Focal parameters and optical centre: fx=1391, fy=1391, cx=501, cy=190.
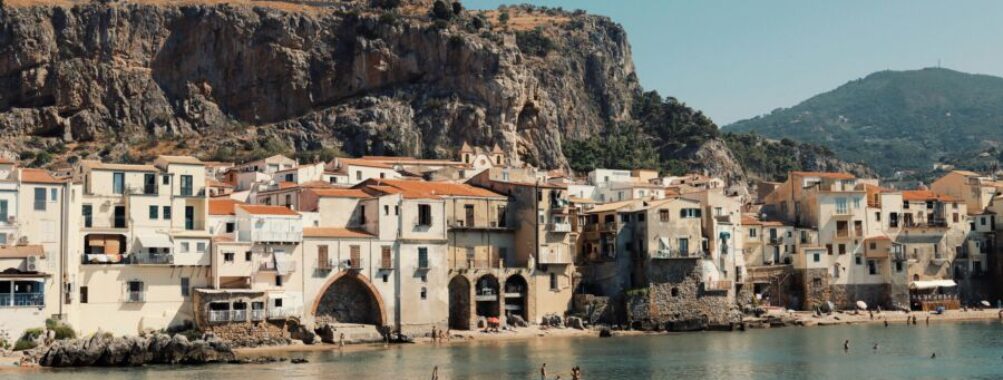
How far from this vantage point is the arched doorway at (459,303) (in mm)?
80000

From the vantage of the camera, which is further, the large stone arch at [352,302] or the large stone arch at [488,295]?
the large stone arch at [488,295]

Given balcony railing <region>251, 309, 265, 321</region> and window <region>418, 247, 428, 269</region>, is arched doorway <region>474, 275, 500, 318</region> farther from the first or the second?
balcony railing <region>251, 309, 265, 321</region>

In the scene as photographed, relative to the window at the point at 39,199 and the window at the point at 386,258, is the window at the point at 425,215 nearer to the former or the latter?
the window at the point at 386,258

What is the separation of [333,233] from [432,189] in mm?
10262

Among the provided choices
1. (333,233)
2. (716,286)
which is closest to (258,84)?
(716,286)

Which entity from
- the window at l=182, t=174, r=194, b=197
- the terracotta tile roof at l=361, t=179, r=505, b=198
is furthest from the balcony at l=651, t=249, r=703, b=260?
the window at l=182, t=174, r=194, b=197

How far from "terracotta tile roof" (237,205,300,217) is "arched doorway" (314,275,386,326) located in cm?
427

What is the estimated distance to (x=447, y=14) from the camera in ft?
505

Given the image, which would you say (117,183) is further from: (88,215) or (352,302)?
(352,302)

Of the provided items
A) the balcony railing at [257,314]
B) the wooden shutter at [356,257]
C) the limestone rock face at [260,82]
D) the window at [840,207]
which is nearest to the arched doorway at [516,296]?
the wooden shutter at [356,257]

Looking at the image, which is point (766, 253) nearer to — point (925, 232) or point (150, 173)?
point (925, 232)

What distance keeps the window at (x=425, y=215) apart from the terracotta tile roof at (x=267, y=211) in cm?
713

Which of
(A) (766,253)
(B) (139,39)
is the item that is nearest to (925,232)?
(A) (766,253)

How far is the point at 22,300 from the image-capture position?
63031 mm
